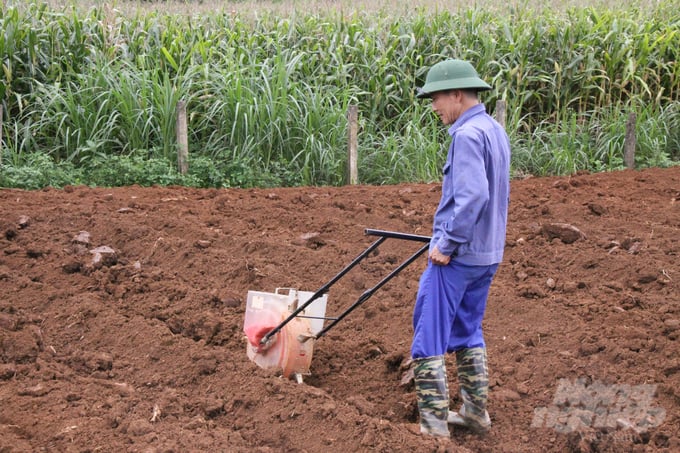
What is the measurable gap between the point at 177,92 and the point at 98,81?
1.12 m

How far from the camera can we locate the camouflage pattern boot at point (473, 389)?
4293mm

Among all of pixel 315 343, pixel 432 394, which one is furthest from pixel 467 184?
pixel 315 343

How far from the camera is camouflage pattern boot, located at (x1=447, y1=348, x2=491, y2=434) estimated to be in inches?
169

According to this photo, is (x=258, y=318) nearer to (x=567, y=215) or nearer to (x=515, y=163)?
(x=567, y=215)

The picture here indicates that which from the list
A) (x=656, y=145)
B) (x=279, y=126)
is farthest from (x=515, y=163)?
(x=279, y=126)

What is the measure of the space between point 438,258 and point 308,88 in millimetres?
7432

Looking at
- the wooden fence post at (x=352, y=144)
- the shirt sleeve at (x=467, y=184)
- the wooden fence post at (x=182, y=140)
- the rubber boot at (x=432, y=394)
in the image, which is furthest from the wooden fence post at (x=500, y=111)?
the rubber boot at (x=432, y=394)

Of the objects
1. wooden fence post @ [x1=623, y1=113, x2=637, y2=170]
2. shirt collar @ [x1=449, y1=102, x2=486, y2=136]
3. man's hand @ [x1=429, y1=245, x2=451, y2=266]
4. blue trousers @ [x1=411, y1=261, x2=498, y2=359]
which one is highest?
shirt collar @ [x1=449, y1=102, x2=486, y2=136]

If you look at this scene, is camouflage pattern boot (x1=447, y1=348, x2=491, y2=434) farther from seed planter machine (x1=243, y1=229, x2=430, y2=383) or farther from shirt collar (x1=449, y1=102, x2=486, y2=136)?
shirt collar (x1=449, y1=102, x2=486, y2=136)

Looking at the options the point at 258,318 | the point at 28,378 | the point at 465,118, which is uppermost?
the point at 465,118

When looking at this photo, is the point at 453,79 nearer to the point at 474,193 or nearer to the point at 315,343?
the point at 474,193

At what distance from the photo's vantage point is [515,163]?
37.1ft

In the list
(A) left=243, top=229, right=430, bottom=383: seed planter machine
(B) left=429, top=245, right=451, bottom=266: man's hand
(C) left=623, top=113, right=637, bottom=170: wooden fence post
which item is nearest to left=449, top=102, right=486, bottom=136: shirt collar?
(B) left=429, top=245, right=451, bottom=266: man's hand

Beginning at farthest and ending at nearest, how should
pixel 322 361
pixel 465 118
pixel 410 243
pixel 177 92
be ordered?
pixel 177 92
pixel 410 243
pixel 322 361
pixel 465 118
